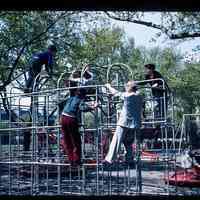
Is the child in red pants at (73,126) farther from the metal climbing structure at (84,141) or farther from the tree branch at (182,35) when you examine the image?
the tree branch at (182,35)

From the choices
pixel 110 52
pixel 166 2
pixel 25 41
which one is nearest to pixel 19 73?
pixel 25 41

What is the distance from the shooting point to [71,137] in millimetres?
5902

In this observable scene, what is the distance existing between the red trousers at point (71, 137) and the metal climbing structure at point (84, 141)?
0.11 meters

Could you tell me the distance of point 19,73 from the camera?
55.7 feet

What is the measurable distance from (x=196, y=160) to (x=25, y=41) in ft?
29.2

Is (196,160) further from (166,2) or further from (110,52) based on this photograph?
(110,52)

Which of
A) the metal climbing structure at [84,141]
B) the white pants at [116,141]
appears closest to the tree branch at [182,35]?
the metal climbing structure at [84,141]

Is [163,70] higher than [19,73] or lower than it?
higher

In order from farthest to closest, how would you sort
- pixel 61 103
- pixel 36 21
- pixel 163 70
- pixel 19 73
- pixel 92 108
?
pixel 163 70 < pixel 19 73 < pixel 36 21 < pixel 61 103 < pixel 92 108

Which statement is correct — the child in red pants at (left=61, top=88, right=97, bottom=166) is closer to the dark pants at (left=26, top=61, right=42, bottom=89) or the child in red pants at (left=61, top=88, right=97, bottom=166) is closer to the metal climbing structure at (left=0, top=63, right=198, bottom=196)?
the metal climbing structure at (left=0, top=63, right=198, bottom=196)

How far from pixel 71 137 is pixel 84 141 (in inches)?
36.5

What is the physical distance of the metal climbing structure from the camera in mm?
5984

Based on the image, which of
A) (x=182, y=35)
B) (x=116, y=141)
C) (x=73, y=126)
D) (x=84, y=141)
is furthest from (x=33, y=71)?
(x=182, y=35)

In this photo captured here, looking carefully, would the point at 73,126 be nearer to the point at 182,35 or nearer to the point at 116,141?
the point at 116,141
